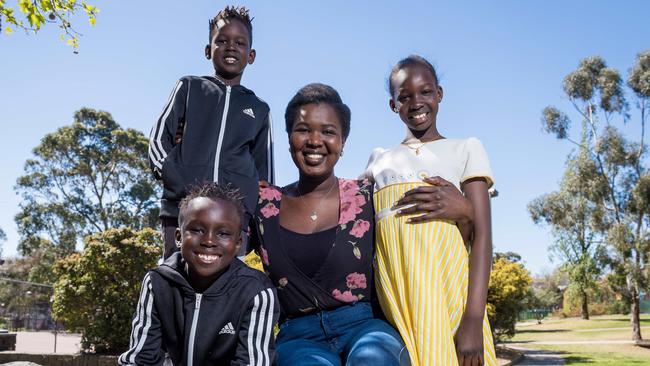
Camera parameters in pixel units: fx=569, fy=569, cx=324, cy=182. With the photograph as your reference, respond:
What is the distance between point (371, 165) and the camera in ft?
8.85

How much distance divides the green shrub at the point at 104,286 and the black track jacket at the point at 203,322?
438 inches

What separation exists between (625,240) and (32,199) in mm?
30437

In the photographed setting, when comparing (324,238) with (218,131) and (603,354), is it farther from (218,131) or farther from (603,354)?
(603,354)

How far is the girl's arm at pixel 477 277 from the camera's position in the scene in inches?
86.4

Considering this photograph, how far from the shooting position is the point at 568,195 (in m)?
29.2

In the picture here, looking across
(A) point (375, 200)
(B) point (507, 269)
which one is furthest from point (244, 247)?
(B) point (507, 269)

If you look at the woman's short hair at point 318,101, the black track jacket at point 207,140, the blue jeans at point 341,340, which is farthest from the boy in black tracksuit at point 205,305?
the woman's short hair at point 318,101

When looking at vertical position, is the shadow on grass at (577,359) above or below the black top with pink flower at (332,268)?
below

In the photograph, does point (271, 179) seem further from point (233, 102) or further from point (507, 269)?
point (507, 269)

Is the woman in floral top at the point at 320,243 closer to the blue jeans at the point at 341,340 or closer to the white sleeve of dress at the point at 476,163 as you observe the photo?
the blue jeans at the point at 341,340

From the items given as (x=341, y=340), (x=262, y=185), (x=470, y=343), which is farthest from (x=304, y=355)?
(x=262, y=185)

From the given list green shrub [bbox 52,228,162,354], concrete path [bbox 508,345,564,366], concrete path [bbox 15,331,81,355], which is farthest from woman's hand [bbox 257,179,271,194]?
Result: concrete path [bbox 508,345,564,366]

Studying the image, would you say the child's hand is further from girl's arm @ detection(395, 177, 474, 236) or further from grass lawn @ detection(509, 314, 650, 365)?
grass lawn @ detection(509, 314, 650, 365)

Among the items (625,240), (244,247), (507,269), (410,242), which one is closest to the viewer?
(410,242)
